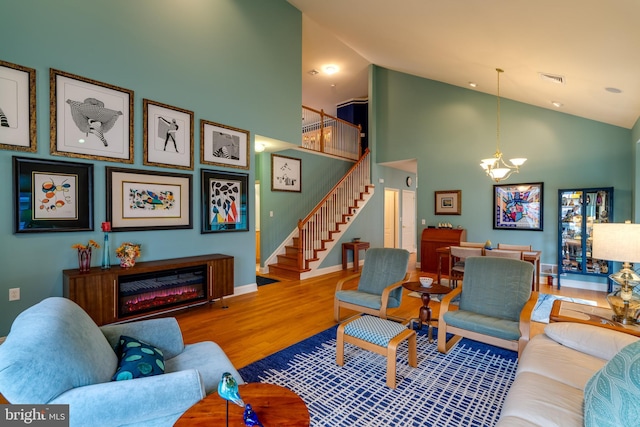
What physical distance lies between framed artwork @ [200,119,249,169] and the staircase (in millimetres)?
1847

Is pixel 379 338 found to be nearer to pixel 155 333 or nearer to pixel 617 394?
pixel 617 394

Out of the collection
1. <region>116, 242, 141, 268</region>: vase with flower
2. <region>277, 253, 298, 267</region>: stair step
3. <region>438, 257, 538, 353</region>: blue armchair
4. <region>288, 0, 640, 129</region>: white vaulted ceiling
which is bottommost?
<region>277, 253, 298, 267</region>: stair step

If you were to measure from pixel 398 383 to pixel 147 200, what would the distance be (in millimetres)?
3619

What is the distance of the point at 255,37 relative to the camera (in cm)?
506

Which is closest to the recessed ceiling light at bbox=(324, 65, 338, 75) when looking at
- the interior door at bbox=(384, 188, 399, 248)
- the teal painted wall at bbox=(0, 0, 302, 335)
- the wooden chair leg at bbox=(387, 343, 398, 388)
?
the teal painted wall at bbox=(0, 0, 302, 335)

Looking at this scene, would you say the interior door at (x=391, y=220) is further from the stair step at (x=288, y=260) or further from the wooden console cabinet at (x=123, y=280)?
the wooden console cabinet at (x=123, y=280)

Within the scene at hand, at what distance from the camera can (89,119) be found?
3477mm

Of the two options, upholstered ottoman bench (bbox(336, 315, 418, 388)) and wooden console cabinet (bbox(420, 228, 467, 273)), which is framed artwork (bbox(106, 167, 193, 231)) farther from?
wooden console cabinet (bbox(420, 228, 467, 273))

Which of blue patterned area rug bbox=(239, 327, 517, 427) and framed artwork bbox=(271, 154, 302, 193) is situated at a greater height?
framed artwork bbox=(271, 154, 302, 193)

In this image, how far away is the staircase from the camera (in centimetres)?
632

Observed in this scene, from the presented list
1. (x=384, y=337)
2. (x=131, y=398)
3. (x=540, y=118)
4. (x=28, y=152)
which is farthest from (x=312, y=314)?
(x=540, y=118)

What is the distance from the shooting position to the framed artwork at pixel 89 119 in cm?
326

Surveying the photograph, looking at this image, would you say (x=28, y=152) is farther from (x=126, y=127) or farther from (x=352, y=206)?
(x=352, y=206)

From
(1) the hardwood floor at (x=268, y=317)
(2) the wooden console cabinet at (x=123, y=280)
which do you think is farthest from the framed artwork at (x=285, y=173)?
(2) the wooden console cabinet at (x=123, y=280)
